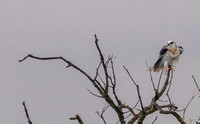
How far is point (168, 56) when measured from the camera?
1689cm

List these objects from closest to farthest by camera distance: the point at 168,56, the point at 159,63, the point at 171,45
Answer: the point at 168,56, the point at 159,63, the point at 171,45

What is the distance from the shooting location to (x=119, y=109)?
7406mm

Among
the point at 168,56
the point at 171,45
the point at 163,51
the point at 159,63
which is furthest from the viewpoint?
the point at 171,45

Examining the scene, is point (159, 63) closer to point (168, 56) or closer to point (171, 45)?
point (168, 56)

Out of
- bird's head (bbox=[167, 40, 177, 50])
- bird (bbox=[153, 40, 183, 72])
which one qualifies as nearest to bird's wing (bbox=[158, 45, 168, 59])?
bird (bbox=[153, 40, 183, 72])

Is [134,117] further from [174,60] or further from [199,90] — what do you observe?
[174,60]

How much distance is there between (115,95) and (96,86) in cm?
35

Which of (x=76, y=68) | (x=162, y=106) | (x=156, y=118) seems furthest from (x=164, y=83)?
(x=76, y=68)

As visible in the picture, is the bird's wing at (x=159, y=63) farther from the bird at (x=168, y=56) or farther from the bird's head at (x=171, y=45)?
the bird's head at (x=171, y=45)

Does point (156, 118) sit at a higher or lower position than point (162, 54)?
lower

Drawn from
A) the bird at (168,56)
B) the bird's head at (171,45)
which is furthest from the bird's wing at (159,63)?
the bird's head at (171,45)

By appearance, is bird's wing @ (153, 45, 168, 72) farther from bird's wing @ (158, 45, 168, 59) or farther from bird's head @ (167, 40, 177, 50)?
bird's head @ (167, 40, 177, 50)

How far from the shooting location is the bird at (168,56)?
1667cm

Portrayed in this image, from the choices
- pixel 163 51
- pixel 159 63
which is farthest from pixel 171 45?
pixel 159 63
